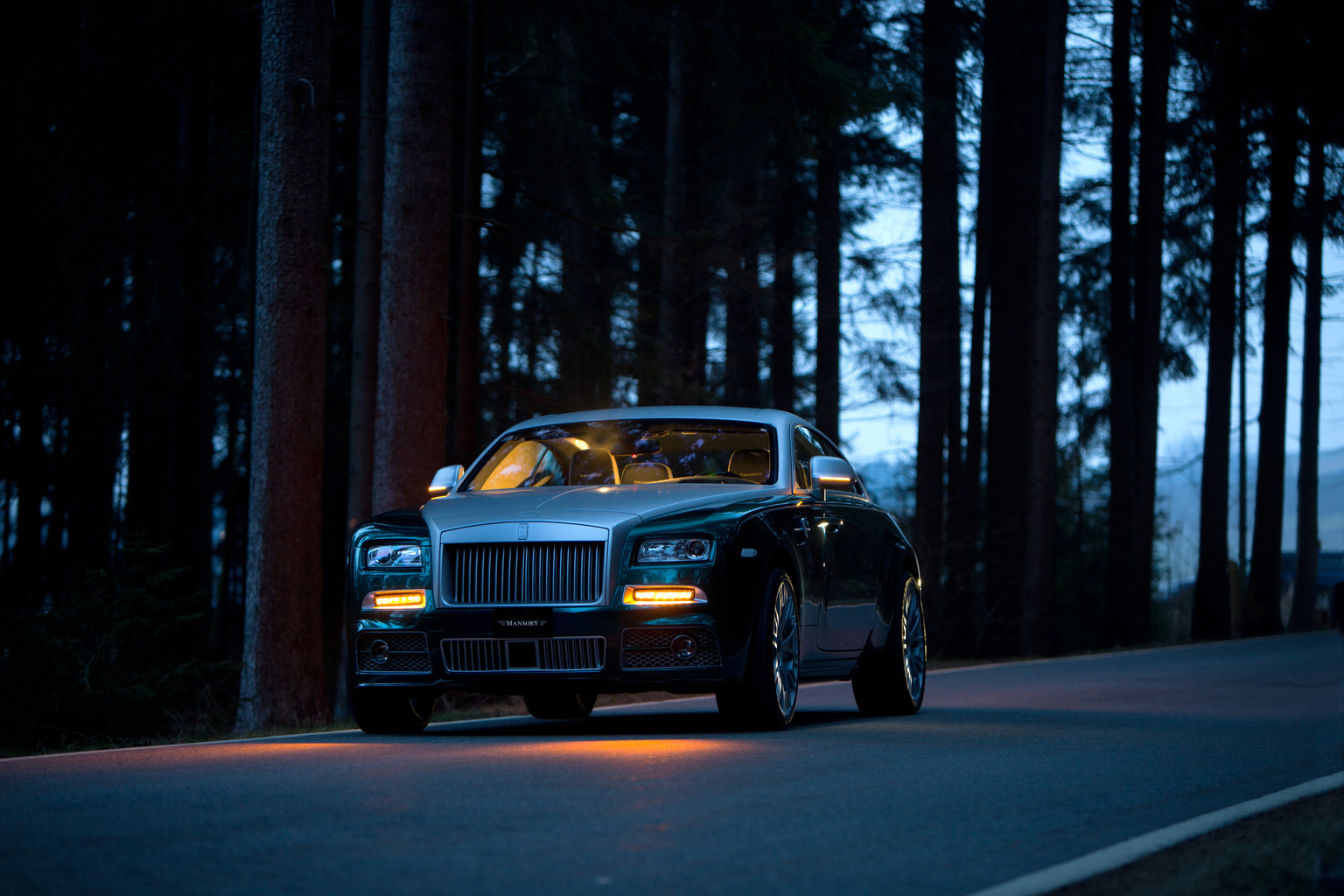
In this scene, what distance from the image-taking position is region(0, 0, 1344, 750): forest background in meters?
15.6

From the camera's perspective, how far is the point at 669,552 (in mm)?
9305

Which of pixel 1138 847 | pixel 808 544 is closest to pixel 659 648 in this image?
pixel 808 544

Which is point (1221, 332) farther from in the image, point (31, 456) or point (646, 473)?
point (646, 473)

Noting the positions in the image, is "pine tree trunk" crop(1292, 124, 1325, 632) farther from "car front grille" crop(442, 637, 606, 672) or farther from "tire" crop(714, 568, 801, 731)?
"car front grille" crop(442, 637, 606, 672)

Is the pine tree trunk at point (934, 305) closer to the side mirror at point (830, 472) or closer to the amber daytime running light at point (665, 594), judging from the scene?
the side mirror at point (830, 472)

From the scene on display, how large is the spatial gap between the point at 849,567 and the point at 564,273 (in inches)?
550

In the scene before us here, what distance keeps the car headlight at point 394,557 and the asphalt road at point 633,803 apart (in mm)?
956

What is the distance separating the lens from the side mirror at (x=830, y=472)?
1062 cm

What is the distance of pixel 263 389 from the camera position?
15484 millimetres

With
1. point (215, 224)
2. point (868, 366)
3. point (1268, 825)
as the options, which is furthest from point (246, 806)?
point (868, 366)

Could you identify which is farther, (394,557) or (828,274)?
(828,274)

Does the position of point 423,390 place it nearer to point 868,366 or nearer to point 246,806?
point 246,806

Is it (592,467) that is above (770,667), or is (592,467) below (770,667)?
above

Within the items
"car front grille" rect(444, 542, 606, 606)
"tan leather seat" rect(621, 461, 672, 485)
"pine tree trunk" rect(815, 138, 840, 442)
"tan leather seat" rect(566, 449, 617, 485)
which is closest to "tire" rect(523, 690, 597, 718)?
"tan leather seat" rect(566, 449, 617, 485)
